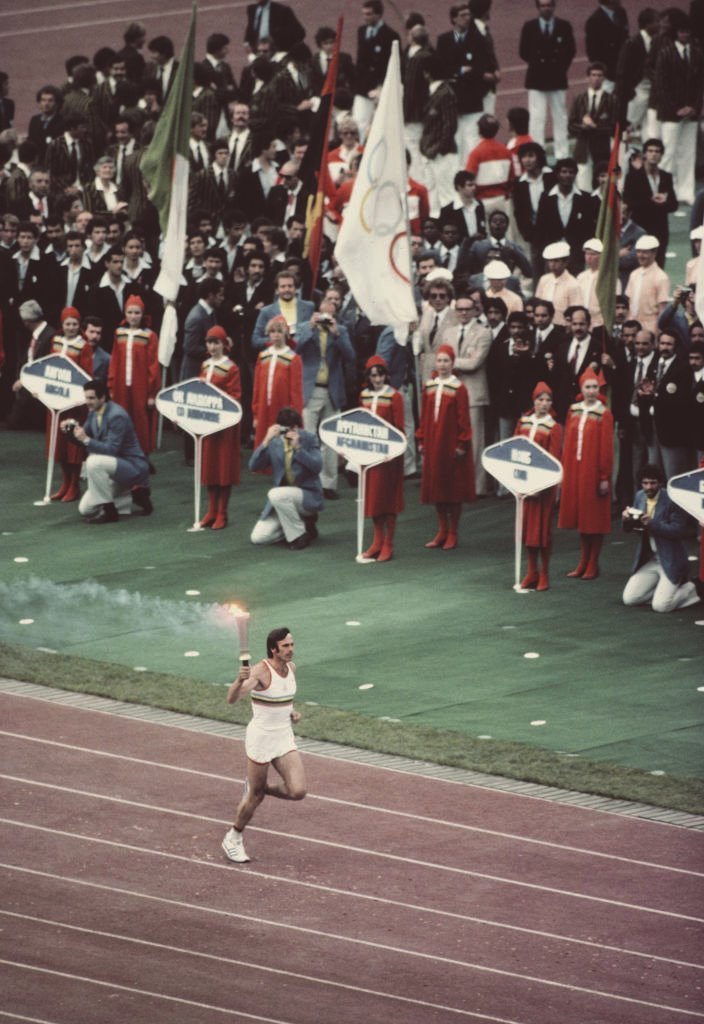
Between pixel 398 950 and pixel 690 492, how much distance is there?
7.32 metres

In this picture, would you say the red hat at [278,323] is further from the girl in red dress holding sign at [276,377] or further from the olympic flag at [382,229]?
A: the olympic flag at [382,229]

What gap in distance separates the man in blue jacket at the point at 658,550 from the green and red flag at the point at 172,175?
225 inches

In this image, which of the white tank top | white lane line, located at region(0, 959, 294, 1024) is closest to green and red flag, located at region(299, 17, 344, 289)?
the white tank top

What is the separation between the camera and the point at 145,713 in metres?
18.9

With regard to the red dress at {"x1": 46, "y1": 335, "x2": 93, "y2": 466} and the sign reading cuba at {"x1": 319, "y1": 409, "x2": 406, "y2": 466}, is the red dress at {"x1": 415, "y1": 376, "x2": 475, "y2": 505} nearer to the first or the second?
the sign reading cuba at {"x1": 319, "y1": 409, "x2": 406, "y2": 466}

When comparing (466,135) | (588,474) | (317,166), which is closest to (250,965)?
(588,474)

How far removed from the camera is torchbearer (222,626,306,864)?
15.8 m

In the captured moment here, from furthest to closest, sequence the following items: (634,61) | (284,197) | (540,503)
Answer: (634,61), (284,197), (540,503)

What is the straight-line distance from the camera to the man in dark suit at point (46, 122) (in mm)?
31875

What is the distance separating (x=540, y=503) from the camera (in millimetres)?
21734

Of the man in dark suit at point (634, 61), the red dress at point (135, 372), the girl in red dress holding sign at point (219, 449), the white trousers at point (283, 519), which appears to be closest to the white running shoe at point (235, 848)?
the white trousers at point (283, 519)

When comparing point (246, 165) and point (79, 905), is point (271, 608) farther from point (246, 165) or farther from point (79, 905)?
point (246, 165)

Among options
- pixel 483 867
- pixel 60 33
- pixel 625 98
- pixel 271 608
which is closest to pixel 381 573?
pixel 271 608

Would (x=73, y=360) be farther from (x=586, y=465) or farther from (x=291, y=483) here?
(x=586, y=465)
